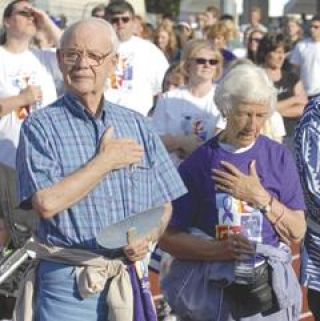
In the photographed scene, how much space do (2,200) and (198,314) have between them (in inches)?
113

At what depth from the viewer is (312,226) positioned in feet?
16.0

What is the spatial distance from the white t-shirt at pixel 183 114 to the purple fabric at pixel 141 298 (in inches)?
112

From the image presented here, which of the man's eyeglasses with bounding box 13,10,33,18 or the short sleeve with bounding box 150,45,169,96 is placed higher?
the man's eyeglasses with bounding box 13,10,33,18

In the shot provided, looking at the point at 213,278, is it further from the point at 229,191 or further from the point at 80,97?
the point at 80,97

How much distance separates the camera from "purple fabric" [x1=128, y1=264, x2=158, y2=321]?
13.8 feet

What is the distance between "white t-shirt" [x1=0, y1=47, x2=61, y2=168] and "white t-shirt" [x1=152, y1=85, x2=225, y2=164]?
0.71 m

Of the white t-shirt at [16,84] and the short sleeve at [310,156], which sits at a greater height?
the short sleeve at [310,156]

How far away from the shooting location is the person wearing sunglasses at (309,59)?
1418cm

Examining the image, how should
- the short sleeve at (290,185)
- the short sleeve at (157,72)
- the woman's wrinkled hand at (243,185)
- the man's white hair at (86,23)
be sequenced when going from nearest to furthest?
the man's white hair at (86,23)
the woman's wrinkled hand at (243,185)
the short sleeve at (290,185)
the short sleeve at (157,72)

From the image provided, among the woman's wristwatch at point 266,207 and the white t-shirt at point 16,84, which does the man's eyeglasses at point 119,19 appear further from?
the woman's wristwatch at point 266,207

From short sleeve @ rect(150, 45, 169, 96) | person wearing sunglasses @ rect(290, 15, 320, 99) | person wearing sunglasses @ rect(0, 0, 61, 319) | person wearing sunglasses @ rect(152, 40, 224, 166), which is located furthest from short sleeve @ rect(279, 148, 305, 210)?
person wearing sunglasses @ rect(290, 15, 320, 99)

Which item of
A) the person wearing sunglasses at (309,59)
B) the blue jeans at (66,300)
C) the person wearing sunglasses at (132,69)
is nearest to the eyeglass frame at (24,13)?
the person wearing sunglasses at (132,69)

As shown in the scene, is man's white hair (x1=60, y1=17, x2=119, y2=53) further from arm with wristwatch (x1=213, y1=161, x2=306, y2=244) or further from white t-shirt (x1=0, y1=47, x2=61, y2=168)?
white t-shirt (x1=0, y1=47, x2=61, y2=168)

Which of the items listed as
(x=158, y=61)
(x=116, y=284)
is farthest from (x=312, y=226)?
(x=158, y=61)
